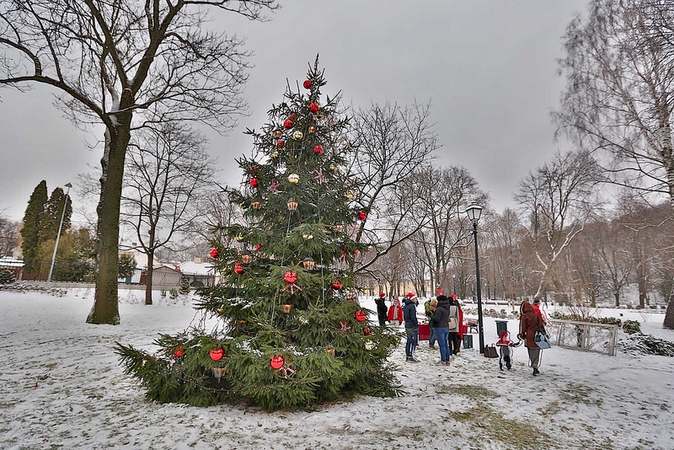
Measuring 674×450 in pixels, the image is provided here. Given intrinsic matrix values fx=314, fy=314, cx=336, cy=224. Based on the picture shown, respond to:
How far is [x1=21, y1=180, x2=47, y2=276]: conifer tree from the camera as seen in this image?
3397cm

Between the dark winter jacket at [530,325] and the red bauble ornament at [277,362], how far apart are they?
232 inches

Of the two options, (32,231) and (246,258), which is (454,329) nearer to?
(246,258)

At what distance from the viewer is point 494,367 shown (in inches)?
307

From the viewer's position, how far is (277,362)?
13.0 feet

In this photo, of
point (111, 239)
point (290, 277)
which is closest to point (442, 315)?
point (290, 277)

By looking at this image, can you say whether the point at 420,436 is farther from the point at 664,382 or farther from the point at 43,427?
the point at 664,382

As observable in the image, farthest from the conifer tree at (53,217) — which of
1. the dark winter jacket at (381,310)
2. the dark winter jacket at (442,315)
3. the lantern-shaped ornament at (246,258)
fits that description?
the dark winter jacket at (442,315)

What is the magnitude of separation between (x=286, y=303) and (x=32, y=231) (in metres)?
44.5

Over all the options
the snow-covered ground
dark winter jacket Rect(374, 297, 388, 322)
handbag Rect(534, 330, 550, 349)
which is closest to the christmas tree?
the snow-covered ground

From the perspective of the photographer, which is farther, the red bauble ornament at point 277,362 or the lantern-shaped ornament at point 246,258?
the lantern-shaped ornament at point 246,258

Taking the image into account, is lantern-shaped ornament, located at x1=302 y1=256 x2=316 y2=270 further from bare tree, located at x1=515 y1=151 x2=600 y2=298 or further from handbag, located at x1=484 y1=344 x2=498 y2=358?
bare tree, located at x1=515 y1=151 x2=600 y2=298

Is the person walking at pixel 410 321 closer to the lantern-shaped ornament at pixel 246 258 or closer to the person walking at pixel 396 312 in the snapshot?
the lantern-shaped ornament at pixel 246 258

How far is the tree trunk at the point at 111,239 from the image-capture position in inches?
403

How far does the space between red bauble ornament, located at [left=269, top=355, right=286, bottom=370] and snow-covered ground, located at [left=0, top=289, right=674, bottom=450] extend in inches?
28.2
